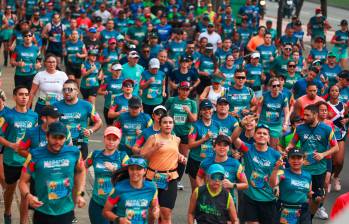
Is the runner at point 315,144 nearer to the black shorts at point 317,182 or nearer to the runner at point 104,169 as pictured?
the black shorts at point 317,182

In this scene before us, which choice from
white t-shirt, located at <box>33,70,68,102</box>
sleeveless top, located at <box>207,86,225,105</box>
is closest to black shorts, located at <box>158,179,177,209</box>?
white t-shirt, located at <box>33,70,68,102</box>

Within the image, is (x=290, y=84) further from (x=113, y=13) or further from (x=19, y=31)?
(x=113, y=13)

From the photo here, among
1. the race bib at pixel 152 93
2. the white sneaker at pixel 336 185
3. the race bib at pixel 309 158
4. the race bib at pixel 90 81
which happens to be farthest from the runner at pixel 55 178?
the race bib at pixel 90 81

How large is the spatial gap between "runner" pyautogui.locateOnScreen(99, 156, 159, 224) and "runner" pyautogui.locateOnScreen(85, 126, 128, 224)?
37.6 inches

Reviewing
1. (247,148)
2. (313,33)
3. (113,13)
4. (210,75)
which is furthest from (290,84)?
(113,13)

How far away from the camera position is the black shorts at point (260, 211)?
11258mm

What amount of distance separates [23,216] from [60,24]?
47.0 feet

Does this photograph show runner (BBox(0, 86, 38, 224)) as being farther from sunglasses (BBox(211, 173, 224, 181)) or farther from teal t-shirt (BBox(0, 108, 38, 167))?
sunglasses (BBox(211, 173, 224, 181))

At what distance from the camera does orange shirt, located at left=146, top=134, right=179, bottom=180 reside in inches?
451

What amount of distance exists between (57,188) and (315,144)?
163 inches

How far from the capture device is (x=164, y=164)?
11.5 metres

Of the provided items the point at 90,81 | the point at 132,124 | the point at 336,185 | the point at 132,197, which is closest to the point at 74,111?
the point at 132,124

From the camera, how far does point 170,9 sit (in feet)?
112

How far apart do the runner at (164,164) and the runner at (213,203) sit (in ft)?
5.54
